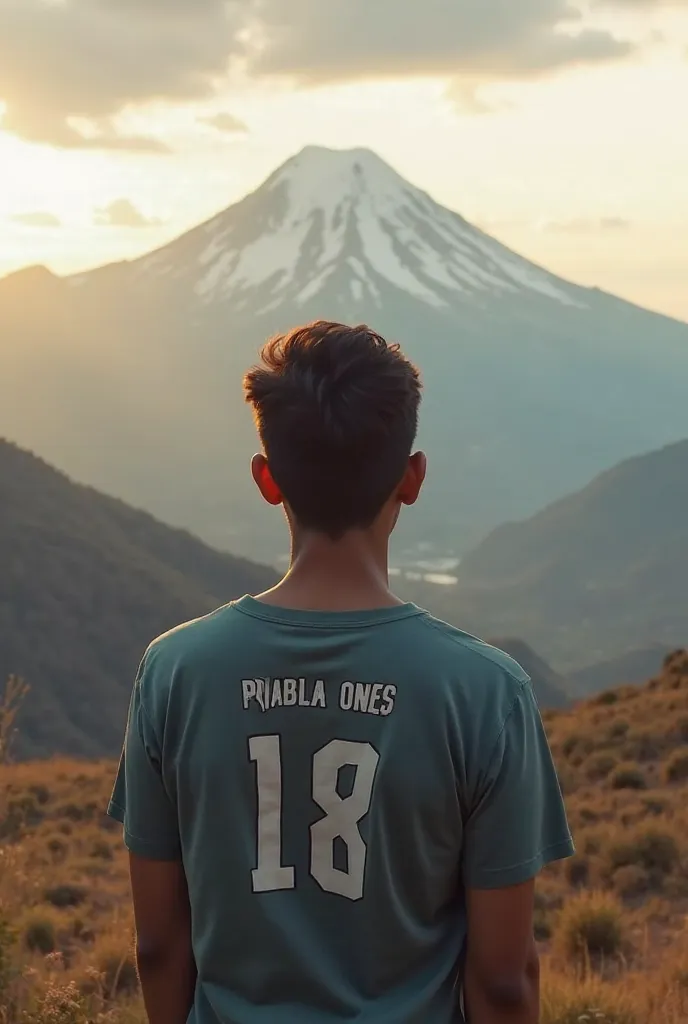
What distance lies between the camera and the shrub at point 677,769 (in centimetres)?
978

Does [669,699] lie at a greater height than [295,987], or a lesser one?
greater

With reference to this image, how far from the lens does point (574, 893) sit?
743cm

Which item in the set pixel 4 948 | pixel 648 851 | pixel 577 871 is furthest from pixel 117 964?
pixel 648 851

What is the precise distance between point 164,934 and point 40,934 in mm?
4914

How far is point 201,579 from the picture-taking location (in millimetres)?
65125

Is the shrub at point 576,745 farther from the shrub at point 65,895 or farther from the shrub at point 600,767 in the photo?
the shrub at point 65,895

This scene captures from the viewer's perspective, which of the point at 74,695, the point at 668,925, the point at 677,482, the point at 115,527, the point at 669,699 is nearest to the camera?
the point at 668,925

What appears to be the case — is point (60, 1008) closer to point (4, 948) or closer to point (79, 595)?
point (4, 948)

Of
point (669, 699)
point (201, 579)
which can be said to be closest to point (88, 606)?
point (201, 579)

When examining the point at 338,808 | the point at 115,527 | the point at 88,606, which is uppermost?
the point at 115,527

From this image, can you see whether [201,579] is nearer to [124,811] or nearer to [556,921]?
[556,921]

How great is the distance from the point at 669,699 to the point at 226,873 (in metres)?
11.5

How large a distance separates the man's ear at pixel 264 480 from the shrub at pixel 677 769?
338 inches

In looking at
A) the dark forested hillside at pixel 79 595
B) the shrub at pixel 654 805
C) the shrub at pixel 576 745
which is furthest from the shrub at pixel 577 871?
the dark forested hillside at pixel 79 595
